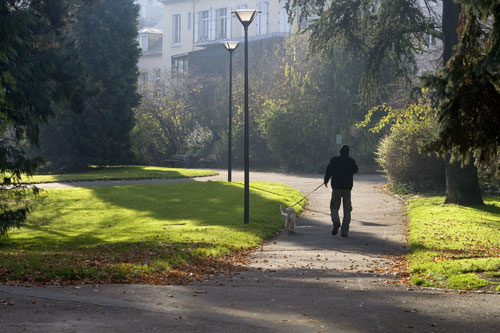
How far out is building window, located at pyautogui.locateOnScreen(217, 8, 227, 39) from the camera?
65431mm

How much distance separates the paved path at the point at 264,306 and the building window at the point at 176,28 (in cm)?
6015

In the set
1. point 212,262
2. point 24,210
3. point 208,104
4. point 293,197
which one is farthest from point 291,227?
point 208,104

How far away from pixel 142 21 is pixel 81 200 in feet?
244

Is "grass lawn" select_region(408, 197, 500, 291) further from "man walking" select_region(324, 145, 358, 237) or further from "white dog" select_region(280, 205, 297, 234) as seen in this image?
"white dog" select_region(280, 205, 297, 234)

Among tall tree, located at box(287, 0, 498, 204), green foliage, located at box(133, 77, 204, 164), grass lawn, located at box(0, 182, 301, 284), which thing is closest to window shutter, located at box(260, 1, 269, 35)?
green foliage, located at box(133, 77, 204, 164)

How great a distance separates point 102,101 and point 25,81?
80.5ft

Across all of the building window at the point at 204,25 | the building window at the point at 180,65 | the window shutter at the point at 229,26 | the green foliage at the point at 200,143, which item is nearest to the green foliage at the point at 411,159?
the green foliage at the point at 200,143

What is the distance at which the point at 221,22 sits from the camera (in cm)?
6606

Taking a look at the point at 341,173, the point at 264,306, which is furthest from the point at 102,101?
the point at 264,306

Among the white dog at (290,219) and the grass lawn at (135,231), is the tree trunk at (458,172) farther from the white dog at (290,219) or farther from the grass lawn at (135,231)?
the white dog at (290,219)

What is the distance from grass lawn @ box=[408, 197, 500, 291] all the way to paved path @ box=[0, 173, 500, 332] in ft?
2.26

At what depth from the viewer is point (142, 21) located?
97062 millimetres

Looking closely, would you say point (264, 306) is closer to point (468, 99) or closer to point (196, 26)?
point (468, 99)

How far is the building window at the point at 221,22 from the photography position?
65431mm
